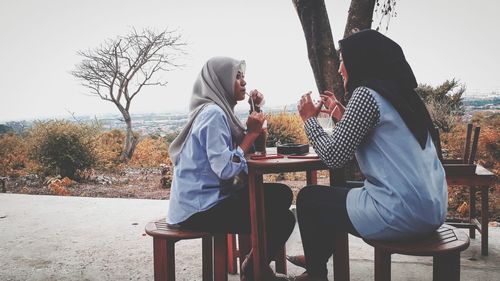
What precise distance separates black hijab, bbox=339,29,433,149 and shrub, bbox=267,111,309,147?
18.0ft

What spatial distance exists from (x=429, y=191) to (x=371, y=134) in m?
0.30

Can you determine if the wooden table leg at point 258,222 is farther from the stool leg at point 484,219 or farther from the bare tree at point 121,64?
the bare tree at point 121,64

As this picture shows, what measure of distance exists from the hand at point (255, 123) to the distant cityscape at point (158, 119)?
171 inches

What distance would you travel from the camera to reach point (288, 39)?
6945 mm

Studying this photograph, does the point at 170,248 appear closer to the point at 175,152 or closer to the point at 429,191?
the point at 175,152

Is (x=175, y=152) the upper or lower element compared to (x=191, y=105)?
lower

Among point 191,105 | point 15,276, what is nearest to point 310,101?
point 191,105

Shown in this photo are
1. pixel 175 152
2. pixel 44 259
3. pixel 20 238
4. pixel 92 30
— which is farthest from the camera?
pixel 92 30


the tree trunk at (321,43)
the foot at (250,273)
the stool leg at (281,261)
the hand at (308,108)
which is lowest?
the stool leg at (281,261)

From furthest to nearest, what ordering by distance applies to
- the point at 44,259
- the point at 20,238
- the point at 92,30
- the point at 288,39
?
the point at 92,30
the point at 288,39
the point at 20,238
the point at 44,259

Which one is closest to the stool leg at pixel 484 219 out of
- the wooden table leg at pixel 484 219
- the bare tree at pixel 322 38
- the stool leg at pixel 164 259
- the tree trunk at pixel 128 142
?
the wooden table leg at pixel 484 219

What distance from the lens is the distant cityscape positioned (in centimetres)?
627

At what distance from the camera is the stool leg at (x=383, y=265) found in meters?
1.58

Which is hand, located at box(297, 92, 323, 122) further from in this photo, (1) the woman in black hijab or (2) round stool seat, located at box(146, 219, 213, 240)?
(2) round stool seat, located at box(146, 219, 213, 240)
